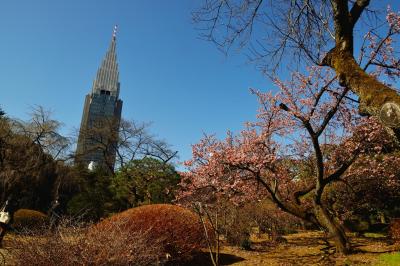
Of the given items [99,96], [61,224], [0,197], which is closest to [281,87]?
[61,224]

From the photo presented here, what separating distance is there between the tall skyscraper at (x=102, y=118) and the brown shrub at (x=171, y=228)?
815 inches

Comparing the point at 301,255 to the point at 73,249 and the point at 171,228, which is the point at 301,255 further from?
the point at 73,249

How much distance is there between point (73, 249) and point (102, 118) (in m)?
29.2

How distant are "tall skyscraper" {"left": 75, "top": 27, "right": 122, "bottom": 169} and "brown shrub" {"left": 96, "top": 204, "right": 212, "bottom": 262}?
20.7 m

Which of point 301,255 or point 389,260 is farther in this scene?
point 301,255

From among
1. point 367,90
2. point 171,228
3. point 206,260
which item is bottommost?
point 206,260

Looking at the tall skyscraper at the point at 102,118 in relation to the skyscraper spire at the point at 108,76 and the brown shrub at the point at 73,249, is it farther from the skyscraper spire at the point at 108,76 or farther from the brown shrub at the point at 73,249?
the brown shrub at the point at 73,249

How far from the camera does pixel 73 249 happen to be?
17.3 feet

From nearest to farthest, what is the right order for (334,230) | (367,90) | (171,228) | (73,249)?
1. (367,90)
2. (73,249)
3. (171,228)
4. (334,230)

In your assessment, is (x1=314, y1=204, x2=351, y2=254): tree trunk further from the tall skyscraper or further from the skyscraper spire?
the skyscraper spire

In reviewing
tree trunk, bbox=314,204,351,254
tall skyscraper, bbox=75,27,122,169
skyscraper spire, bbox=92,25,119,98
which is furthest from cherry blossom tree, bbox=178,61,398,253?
skyscraper spire, bbox=92,25,119,98

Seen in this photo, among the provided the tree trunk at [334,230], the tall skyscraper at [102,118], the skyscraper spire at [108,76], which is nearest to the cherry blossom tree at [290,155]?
the tree trunk at [334,230]

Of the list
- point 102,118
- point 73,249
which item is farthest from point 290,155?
point 102,118

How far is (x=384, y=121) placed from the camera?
2.93 meters
